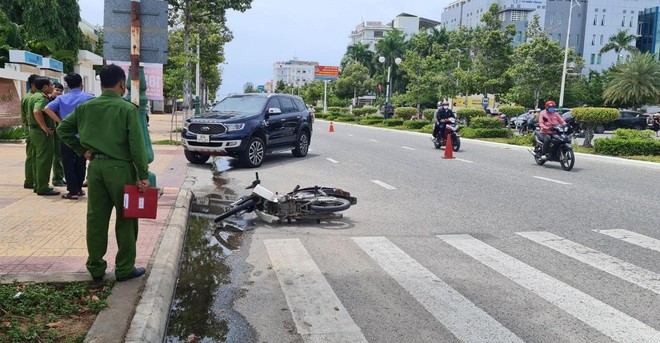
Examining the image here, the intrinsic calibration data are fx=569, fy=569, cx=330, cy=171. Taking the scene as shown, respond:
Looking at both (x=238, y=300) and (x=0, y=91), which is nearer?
(x=238, y=300)

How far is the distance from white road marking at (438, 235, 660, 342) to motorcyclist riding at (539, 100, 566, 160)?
30.3ft

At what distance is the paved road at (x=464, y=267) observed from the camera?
14.1 ft

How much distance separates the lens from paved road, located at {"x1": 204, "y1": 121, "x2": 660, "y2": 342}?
431 cm

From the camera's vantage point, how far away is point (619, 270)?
227 inches

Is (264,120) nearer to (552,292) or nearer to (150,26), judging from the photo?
(150,26)

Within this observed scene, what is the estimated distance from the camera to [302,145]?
54.5ft

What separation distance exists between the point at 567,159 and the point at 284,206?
9.53 meters

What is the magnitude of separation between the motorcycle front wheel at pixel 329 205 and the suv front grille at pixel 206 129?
6.20 m

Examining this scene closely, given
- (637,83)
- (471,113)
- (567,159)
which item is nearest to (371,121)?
(471,113)

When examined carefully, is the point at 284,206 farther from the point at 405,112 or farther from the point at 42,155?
the point at 405,112

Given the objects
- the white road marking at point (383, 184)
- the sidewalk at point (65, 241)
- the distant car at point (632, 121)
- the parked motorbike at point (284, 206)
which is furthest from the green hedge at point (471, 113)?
the parked motorbike at point (284, 206)

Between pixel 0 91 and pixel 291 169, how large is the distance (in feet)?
36.5

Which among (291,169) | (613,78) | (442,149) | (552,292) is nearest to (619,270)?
(552,292)

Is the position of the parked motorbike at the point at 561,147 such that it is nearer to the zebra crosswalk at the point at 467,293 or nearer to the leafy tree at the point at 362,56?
the zebra crosswalk at the point at 467,293
